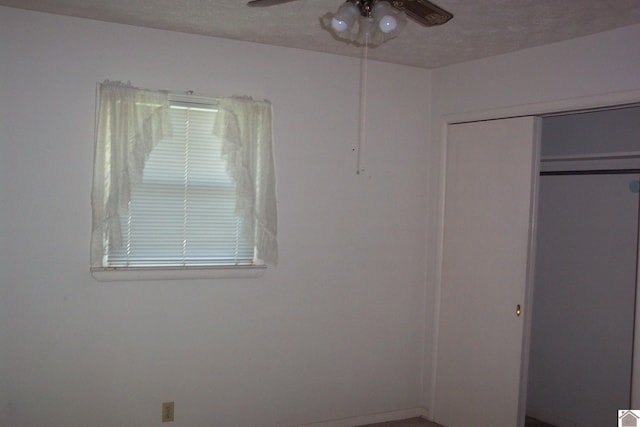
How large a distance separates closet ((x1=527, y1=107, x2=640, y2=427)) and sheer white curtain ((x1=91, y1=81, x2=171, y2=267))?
2.68 metres

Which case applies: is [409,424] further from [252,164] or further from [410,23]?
[410,23]

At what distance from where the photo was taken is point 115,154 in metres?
2.82

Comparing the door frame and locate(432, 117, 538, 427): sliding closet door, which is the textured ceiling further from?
locate(432, 117, 538, 427): sliding closet door

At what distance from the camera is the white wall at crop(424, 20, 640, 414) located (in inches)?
105

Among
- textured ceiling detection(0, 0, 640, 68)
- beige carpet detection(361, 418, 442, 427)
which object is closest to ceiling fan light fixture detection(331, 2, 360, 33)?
textured ceiling detection(0, 0, 640, 68)

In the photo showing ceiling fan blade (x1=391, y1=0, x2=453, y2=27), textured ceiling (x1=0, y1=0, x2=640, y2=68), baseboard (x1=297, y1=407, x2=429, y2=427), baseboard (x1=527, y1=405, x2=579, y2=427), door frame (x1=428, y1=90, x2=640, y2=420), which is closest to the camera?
ceiling fan blade (x1=391, y1=0, x2=453, y2=27)

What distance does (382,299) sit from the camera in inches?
141

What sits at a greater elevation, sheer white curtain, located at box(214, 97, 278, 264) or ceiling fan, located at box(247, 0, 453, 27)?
ceiling fan, located at box(247, 0, 453, 27)

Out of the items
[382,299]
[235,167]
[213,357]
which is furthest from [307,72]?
[213,357]

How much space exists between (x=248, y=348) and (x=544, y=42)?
253cm

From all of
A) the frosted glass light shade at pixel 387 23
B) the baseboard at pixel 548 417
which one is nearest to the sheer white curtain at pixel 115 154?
the frosted glass light shade at pixel 387 23

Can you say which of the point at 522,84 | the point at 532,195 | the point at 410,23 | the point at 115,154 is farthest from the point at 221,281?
the point at 522,84

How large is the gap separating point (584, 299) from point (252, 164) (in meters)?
2.55

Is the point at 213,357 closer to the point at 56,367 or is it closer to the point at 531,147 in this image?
the point at 56,367
